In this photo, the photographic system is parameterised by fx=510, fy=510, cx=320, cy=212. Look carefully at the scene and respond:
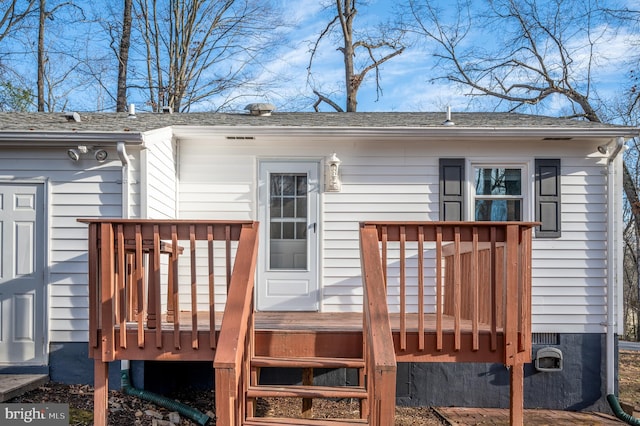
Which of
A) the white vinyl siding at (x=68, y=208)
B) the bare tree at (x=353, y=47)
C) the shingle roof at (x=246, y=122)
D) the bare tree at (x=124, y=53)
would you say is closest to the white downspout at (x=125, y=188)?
the white vinyl siding at (x=68, y=208)

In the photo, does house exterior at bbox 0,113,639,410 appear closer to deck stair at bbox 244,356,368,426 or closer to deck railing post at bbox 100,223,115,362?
deck railing post at bbox 100,223,115,362

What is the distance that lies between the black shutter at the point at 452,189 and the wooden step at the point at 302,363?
2.38m

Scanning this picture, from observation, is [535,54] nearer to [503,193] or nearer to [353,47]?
[353,47]

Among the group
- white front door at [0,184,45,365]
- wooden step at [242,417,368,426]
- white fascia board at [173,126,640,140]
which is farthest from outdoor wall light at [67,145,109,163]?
wooden step at [242,417,368,426]

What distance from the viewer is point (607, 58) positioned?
41.3 feet

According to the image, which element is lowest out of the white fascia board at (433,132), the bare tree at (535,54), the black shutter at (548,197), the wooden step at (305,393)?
the wooden step at (305,393)

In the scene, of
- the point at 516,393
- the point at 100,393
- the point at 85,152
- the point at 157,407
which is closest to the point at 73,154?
the point at 85,152

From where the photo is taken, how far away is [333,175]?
5.70 metres

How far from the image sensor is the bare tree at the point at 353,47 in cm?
1277

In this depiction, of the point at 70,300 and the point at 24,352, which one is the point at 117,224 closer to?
the point at 70,300

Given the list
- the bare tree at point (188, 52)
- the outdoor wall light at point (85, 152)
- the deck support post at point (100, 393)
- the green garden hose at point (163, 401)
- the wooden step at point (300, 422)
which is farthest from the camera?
the bare tree at point (188, 52)

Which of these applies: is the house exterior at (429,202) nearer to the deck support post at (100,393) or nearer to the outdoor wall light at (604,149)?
the outdoor wall light at (604,149)

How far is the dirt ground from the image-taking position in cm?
445
